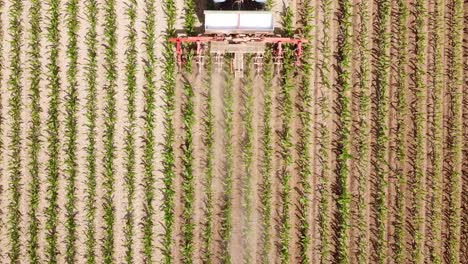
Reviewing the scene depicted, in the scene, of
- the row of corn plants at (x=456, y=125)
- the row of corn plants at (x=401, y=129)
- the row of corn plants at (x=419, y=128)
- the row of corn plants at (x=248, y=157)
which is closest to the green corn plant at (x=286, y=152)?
the row of corn plants at (x=248, y=157)

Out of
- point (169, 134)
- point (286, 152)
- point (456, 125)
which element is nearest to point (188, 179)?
point (169, 134)

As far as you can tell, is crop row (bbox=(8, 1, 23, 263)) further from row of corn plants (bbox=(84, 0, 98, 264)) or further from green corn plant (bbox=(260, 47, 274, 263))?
green corn plant (bbox=(260, 47, 274, 263))

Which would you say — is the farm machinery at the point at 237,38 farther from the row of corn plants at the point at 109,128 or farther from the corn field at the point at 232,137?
the row of corn plants at the point at 109,128

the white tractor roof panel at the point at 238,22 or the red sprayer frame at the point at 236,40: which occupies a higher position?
the white tractor roof panel at the point at 238,22

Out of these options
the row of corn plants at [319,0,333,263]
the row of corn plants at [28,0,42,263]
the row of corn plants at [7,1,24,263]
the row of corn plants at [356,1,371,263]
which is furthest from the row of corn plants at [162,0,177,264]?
the row of corn plants at [356,1,371,263]

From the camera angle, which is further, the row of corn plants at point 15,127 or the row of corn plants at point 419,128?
the row of corn plants at point 419,128

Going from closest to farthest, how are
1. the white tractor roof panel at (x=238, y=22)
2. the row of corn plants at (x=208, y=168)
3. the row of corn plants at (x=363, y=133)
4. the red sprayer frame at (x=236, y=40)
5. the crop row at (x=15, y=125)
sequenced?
the white tractor roof panel at (x=238, y=22) → the red sprayer frame at (x=236, y=40) → the crop row at (x=15, y=125) → the row of corn plants at (x=208, y=168) → the row of corn plants at (x=363, y=133)

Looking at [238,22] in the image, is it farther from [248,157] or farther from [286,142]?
[248,157]
